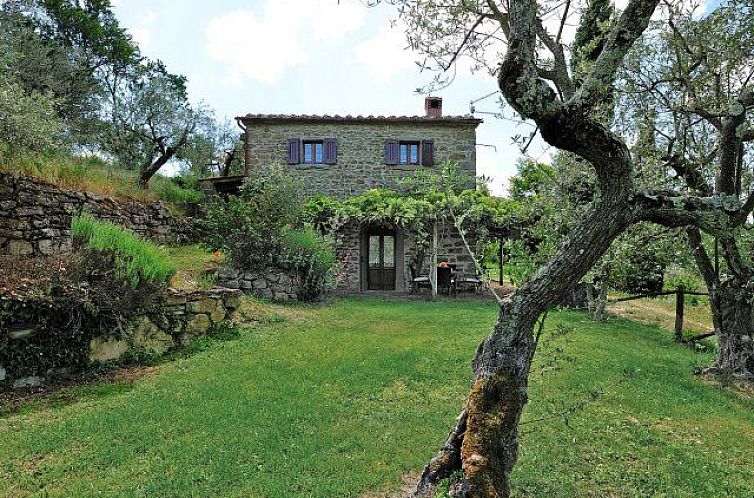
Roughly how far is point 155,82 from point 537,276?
19181 millimetres

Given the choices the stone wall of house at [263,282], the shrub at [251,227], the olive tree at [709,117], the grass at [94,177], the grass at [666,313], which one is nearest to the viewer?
the olive tree at [709,117]

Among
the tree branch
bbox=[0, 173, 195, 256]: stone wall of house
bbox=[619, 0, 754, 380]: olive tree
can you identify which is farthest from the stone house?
the tree branch

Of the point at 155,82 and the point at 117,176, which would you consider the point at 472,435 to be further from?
the point at 155,82

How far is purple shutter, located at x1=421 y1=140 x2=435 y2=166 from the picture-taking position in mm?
16734

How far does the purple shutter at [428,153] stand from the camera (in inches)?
659

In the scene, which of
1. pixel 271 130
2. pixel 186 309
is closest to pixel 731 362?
pixel 186 309

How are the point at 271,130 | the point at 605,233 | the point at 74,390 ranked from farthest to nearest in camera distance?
the point at 271,130 → the point at 74,390 → the point at 605,233

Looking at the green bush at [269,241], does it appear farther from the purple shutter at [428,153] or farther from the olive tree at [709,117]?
the olive tree at [709,117]

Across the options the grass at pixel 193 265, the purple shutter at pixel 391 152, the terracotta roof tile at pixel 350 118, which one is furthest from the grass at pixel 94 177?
the purple shutter at pixel 391 152

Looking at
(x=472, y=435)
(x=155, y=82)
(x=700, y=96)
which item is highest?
(x=155, y=82)

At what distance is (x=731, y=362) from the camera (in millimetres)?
6000

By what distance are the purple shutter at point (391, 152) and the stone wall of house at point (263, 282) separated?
278 inches

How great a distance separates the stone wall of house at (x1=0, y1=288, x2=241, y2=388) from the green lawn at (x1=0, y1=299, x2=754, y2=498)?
2.03 ft

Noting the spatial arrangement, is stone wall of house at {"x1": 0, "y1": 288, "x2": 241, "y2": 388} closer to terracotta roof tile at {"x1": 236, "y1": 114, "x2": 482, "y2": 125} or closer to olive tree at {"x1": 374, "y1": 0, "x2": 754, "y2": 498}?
olive tree at {"x1": 374, "y1": 0, "x2": 754, "y2": 498}
